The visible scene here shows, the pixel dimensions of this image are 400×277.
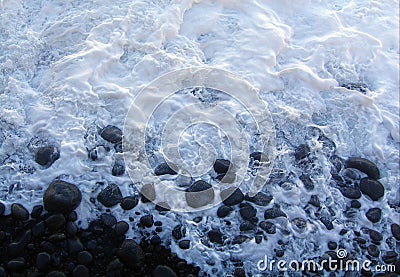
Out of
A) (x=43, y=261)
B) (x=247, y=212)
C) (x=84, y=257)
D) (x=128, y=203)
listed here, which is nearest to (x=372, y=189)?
(x=247, y=212)

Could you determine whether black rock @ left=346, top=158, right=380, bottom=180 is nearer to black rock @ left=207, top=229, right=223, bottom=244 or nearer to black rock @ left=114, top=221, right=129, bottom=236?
black rock @ left=207, top=229, right=223, bottom=244

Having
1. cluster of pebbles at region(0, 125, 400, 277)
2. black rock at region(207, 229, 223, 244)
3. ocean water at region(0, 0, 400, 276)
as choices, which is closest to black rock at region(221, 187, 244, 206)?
cluster of pebbles at region(0, 125, 400, 277)

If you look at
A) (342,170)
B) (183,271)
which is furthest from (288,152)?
(183,271)

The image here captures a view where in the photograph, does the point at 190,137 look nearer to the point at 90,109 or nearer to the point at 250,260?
the point at 90,109

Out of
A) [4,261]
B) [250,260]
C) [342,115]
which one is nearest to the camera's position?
[4,261]

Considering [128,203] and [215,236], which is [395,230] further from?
[128,203]

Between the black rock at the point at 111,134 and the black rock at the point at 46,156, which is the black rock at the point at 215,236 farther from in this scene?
the black rock at the point at 46,156

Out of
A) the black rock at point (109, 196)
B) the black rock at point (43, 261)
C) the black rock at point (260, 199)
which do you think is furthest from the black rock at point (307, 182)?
the black rock at point (43, 261)
